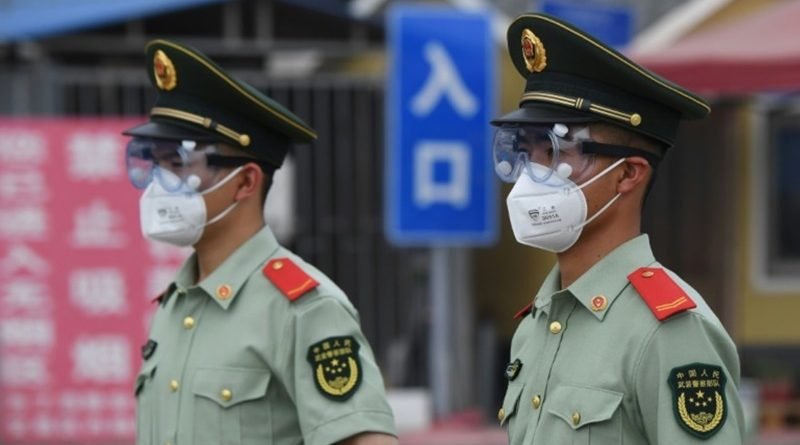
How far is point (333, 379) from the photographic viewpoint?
3176 mm

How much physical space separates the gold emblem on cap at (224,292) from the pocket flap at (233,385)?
190 millimetres

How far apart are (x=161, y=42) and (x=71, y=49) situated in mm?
5358

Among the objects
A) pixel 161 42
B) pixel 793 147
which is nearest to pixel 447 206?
pixel 793 147

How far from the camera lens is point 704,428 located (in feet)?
8.18

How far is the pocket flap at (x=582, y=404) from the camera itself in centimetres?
257

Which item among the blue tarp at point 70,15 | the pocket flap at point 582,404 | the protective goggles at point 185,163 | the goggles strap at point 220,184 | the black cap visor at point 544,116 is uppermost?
the blue tarp at point 70,15

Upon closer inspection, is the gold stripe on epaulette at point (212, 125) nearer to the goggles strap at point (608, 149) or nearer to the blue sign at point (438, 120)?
the goggles strap at point (608, 149)

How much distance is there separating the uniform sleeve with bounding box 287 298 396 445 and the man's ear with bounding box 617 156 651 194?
0.83 meters

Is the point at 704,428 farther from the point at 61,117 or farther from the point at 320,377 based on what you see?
the point at 61,117

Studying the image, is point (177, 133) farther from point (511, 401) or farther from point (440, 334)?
point (440, 334)

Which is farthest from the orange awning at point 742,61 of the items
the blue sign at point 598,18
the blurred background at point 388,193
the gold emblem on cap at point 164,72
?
the gold emblem on cap at point 164,72

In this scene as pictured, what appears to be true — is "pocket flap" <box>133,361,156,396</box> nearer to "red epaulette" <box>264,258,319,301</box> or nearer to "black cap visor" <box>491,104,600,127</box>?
"red epaulette" <box>264,258,319,301</box>

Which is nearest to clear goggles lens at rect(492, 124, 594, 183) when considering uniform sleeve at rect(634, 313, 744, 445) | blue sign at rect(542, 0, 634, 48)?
uniform sleeve at rect(634, 313, 744, 445)

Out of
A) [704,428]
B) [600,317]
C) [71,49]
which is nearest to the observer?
[704,428]
